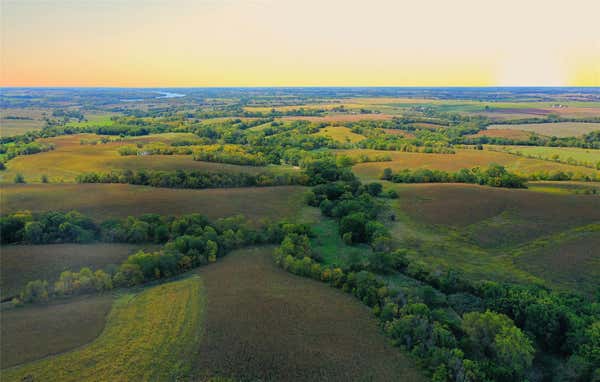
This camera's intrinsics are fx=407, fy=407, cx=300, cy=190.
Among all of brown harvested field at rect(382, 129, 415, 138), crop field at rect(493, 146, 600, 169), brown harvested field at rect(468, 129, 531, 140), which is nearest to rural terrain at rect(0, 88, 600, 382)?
crop field at rect(493, 146, 600, 169)

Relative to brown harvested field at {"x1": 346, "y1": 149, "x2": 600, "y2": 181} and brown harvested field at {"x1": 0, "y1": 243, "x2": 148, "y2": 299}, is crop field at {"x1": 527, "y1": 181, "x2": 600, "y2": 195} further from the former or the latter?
brown harvested field at {"x1": 0, "y1": 243, "x2": 148, "y2": 299}

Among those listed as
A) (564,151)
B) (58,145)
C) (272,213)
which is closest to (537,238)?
(272,213)

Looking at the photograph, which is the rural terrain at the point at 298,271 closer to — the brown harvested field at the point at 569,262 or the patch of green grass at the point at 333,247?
the brown harvested field at the point at 569,262

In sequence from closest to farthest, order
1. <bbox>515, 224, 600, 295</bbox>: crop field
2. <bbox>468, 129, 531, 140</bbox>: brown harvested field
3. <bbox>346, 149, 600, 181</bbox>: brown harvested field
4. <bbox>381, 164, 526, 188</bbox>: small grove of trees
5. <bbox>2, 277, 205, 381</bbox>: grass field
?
<bbox>2, 277, 205, 381</bbox>: grass field → <bbox>515, 224, 600, 295</bbox>: crop field → <bbox>381, 164, 526, 188</bbox>: small grove of trees → <bbox>346, 149, 600, 181</bbox>: brown harvested field → <bbox>468, 129, 531, 140</bbox>: brown harvested field

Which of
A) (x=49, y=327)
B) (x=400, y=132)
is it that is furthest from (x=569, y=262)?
(x=400, y=132)

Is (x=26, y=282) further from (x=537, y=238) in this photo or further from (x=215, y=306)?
(x=537, y=238)

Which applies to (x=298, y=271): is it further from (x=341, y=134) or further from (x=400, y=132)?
(x=400, y=132)
